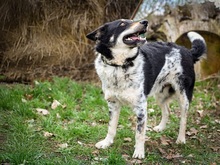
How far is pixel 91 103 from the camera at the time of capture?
5.66m

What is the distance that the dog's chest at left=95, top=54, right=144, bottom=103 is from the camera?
3.90m

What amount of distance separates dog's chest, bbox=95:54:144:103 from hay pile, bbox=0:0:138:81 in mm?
3161

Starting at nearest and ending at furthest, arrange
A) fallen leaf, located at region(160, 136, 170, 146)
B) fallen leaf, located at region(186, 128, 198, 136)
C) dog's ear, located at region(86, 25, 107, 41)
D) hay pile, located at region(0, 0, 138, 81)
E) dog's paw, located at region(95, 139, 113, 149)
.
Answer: dog's ear, located at region(86, 25, 107, 41), dog's paw, located at region(95, 139, 113, 149), fallen leaf, located at region(160, 136, 170, 146), fallen leaf, located at region(186, 128, 198, 136), hay pile, located at region(0, 0, 138, 81)

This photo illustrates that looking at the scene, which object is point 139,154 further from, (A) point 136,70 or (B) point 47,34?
(B) point 47,34

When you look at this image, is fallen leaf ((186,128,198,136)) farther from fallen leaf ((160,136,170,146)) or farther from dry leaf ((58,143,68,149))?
dry leaf ((58,143,68,149))

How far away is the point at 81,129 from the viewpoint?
4.55m

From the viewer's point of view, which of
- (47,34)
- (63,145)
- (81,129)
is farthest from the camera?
(47,34)

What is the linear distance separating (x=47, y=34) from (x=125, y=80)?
11.6 feet

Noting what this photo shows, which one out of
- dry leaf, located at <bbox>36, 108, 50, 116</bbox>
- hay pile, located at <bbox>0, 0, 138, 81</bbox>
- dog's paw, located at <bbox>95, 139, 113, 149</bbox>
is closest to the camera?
dog's paw, located at <bbox>95, 139, 113, 149</bbox>

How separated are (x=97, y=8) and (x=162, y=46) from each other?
2.83 metres

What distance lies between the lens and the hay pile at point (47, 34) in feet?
22.6

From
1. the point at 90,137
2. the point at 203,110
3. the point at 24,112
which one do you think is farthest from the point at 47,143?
the point at 203,110

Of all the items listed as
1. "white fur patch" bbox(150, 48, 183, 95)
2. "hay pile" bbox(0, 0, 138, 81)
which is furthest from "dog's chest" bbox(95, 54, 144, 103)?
"hay pile" bbox(0, 0, 138, 81)

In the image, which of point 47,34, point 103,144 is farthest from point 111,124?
point 47,34
